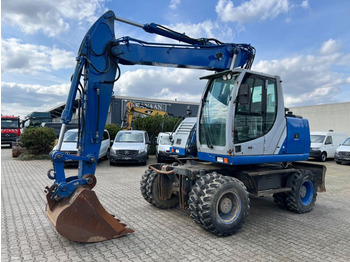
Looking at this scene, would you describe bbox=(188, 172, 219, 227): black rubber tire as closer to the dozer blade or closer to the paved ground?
the paved ground

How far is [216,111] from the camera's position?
545 cm

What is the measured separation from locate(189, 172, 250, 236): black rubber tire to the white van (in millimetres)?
14751

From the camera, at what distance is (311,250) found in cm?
426

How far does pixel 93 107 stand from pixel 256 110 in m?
3.07

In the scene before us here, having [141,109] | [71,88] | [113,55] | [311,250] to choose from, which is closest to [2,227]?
[71,88]

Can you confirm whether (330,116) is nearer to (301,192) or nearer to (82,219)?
(301,192)

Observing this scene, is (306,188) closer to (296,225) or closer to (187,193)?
(296,225)

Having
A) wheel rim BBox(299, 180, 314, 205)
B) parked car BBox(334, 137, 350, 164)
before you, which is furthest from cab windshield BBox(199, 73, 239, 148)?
parked car BBox(334, 137, 350, 164)

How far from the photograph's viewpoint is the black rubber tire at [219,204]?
15.0 ft

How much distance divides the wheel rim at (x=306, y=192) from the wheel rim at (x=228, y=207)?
2.21 m

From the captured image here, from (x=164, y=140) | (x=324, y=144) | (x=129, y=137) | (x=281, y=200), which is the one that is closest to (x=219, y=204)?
(x=281, y=200)

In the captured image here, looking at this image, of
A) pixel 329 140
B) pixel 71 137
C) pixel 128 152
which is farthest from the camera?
pixel 329 140

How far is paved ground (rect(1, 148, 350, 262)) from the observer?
4.02 metres

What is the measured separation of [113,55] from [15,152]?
14860 millimetres
